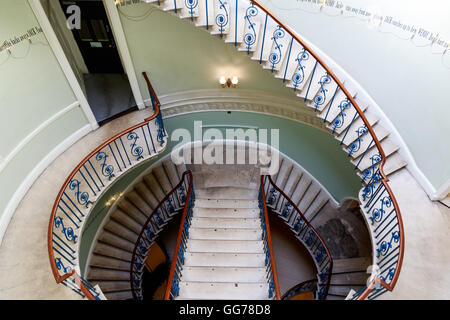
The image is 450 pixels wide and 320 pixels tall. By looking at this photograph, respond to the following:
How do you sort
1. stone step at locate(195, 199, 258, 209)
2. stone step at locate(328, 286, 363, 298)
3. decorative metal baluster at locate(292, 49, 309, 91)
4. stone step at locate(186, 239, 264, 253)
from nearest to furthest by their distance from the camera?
1. decorative metal baluster at locate(292, 49, 309, 91)
2. stone step at locate(186, 239, 264, 253)
3. stone step at locate(328, 286, 363, 298)
4. stone step at locate(195, 199, 258, 209)

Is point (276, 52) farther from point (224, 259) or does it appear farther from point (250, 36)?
point (224, 259)

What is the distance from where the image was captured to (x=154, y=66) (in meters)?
6.61

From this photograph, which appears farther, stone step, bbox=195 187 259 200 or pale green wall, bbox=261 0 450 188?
stone step, bbox=195 187 259 200

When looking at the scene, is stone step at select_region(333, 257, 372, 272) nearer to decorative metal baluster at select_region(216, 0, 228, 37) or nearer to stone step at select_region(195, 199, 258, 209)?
stone step at select_region(195, 199, 258, 209)

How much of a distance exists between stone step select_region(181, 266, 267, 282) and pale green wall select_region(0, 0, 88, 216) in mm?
3447

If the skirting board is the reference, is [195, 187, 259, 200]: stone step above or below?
above

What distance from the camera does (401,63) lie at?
5.18 m

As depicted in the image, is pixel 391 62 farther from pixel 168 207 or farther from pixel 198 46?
pixel 168 207

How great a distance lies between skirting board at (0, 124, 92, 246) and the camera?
4.83m

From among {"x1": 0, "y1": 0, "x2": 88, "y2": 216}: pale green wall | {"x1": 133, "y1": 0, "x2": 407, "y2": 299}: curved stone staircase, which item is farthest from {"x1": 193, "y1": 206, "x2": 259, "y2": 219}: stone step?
{"x1": 0, "y1": 0, "x2": 88, "y2": 216}: pale green wall

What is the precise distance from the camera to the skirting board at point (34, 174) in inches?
190

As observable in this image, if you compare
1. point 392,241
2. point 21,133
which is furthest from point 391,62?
point 21,133

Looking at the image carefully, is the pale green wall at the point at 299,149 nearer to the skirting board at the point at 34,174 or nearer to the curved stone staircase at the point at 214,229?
the curved stone staircase at the point at 214,229

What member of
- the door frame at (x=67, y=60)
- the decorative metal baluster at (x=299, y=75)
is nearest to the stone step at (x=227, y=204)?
the door frame at (x=67, y=60)
